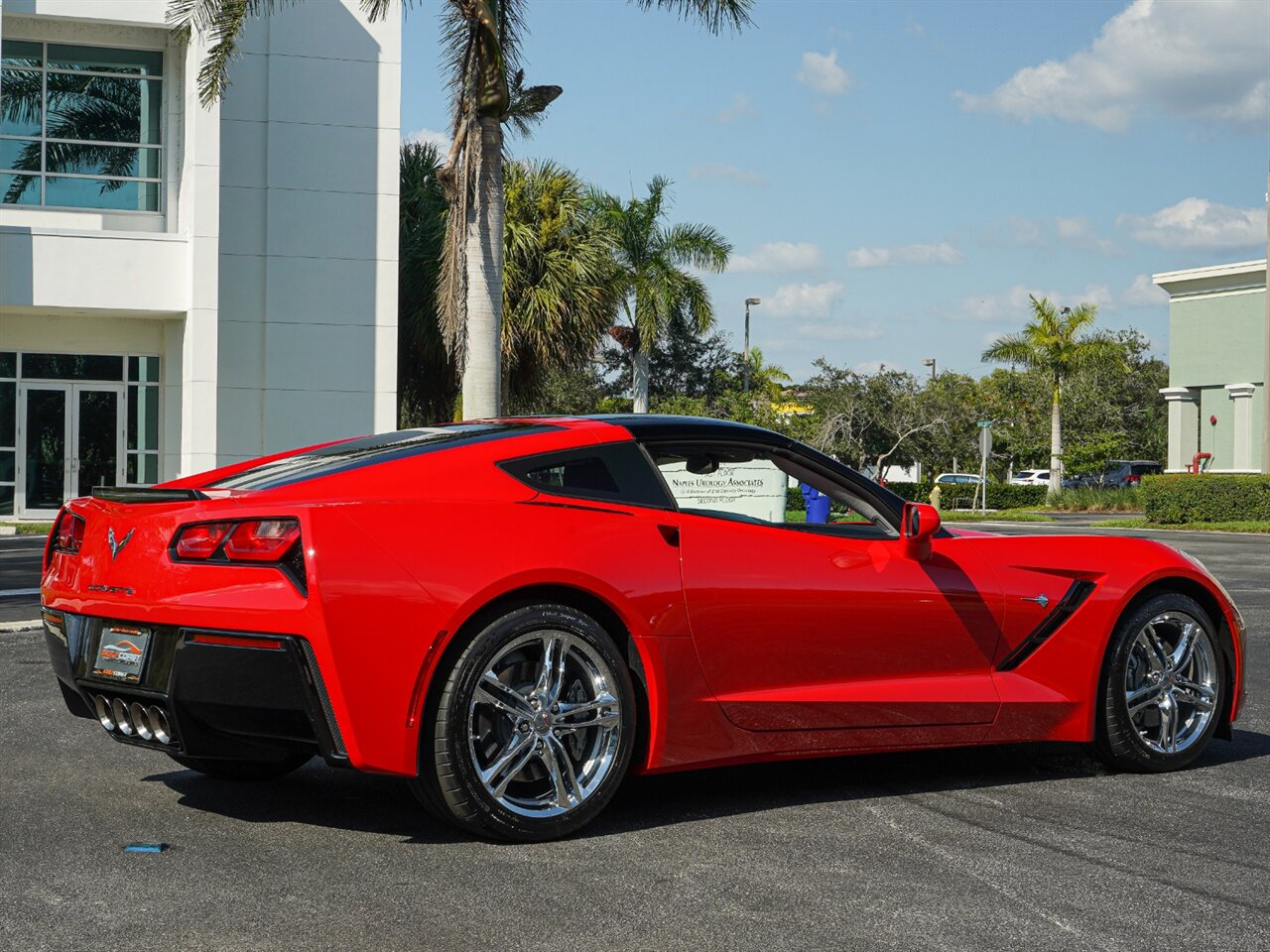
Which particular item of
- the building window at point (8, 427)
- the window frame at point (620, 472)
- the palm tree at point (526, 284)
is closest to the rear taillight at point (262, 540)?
the window frame at point (620, 472)

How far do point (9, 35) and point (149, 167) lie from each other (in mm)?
3125

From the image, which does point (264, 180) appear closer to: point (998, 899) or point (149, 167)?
point (149, 167)

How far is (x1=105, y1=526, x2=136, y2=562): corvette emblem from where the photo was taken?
483 cm

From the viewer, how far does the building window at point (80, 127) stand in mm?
26859

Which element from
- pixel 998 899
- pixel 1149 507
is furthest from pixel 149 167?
pixel 998 899

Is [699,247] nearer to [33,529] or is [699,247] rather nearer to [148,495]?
[33,529]

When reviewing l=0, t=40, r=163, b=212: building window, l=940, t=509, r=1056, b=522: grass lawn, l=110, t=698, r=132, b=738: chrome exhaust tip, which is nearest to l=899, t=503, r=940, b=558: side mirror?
l=110, t=698, r=132, b=738: chrome exhaust tip

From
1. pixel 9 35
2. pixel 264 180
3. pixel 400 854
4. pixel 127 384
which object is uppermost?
pixel 9 35

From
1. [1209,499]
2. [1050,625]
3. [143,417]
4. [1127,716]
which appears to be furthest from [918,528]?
[1209,499]

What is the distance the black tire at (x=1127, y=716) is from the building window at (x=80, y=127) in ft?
79.3

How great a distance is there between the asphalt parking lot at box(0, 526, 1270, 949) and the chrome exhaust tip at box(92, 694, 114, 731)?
1.11ft

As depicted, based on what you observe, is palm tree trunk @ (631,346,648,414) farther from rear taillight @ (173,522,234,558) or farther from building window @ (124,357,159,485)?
rear taillight @ (173,522,234,558)

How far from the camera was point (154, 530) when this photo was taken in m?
4.75

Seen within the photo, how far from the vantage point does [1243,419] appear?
1946 inches
